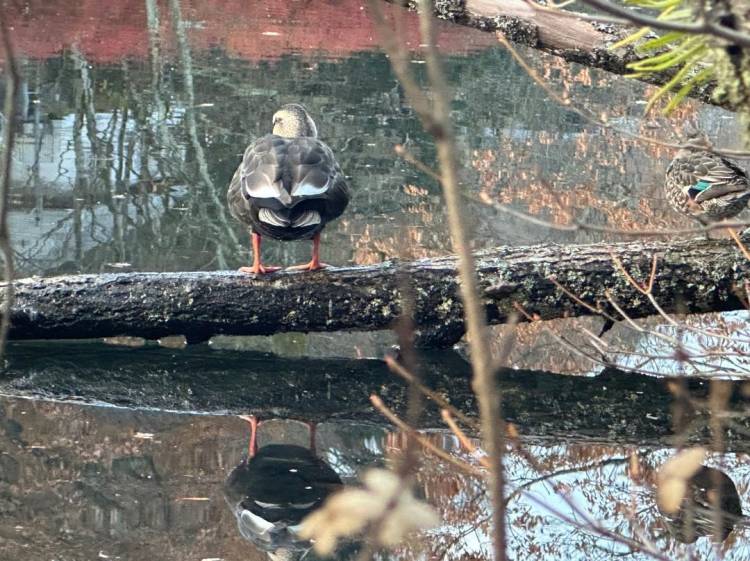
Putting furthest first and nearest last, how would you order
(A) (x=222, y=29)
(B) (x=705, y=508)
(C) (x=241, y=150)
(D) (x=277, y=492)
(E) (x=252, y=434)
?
(A) (x=222, y=29)
(C) (x=241, y=150)
(E) (x=252, y=434)
(D) (x=277, y=492)
(B) (x=705, y=508)

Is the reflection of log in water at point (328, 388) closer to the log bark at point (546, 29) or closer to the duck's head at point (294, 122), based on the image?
the duck's head at point (294, 122)

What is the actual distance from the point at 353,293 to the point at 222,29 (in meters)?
15.5

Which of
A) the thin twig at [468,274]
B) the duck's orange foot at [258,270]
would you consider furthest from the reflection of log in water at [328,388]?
the thin twig at [468,274]

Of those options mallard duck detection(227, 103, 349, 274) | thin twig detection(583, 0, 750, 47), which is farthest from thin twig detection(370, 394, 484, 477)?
mallard duck detection(227, 103, 349, 274)

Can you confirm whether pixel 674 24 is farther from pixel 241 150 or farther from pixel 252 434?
pixel 241 150

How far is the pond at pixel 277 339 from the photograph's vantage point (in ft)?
14.3

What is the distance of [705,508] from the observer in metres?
4.36

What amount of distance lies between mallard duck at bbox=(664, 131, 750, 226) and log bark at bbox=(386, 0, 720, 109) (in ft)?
1.85

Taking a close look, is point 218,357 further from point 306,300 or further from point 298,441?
point 298,441

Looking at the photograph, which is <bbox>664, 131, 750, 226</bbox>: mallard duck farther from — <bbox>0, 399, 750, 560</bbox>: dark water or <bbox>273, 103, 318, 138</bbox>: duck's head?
<bbox>273, 103, 318, 138</bbox>: duck's head

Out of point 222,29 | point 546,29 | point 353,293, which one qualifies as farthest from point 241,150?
point 222,29

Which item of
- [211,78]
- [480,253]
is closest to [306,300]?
[480,253]

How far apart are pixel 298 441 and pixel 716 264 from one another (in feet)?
7.74

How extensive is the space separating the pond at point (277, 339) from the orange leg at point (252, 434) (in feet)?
0.11
